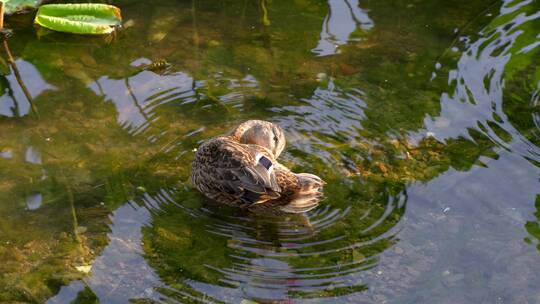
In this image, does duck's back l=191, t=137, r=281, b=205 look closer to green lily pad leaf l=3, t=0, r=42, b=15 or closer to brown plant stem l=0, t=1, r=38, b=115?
brown plant stem l=0, t=1, r=38, b=115

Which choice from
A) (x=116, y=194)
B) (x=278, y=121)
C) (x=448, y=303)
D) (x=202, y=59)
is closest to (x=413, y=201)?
(x=448, y=303)

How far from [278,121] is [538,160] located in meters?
1.98

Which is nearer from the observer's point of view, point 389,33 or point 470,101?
point 470,101

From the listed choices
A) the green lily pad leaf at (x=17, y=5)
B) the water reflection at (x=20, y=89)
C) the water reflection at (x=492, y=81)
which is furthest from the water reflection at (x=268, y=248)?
the green lily pad leaf at (x=17, y=5)

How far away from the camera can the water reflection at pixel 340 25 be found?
7531 millimetres

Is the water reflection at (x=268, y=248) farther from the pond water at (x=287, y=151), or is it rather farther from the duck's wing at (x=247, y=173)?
the duck's wing at (x=247, y=173)

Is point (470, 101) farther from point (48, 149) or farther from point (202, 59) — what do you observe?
point (48, 149)

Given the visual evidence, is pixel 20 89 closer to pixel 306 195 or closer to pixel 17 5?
pixel 17 5

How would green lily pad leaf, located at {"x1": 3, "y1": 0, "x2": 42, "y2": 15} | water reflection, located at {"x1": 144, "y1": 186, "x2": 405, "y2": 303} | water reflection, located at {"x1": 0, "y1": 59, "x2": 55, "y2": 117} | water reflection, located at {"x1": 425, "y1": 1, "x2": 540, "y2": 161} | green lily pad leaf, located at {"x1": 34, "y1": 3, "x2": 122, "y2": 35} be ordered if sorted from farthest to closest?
green lily pad leaf, located at {"x1": 3, "y1": 0, "x2": 42, "y2": 15} < green lily pad leaf, located at {"x1": 34, "y1": 3, "x2": 122, "y2": 35} < water reflection, located at {"x1": 0, "y1": 59, "x2": 55, "y2": 117} < water reflection, located at {"x1": 425, "y1": 1, "x2": 540, "y2": 161} < water reflection, located at {"x1": 144, "y1": 186, "x2": 405, "y2": 303}

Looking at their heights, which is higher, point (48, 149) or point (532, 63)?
point (532, 63)

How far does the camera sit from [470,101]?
6770 millimetres

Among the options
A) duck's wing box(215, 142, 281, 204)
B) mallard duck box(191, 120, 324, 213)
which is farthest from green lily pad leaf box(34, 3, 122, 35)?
duck's wing box(215, 142, 281, 204)

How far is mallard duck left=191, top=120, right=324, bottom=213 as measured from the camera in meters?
5.61

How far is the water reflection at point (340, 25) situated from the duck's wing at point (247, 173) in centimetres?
189
